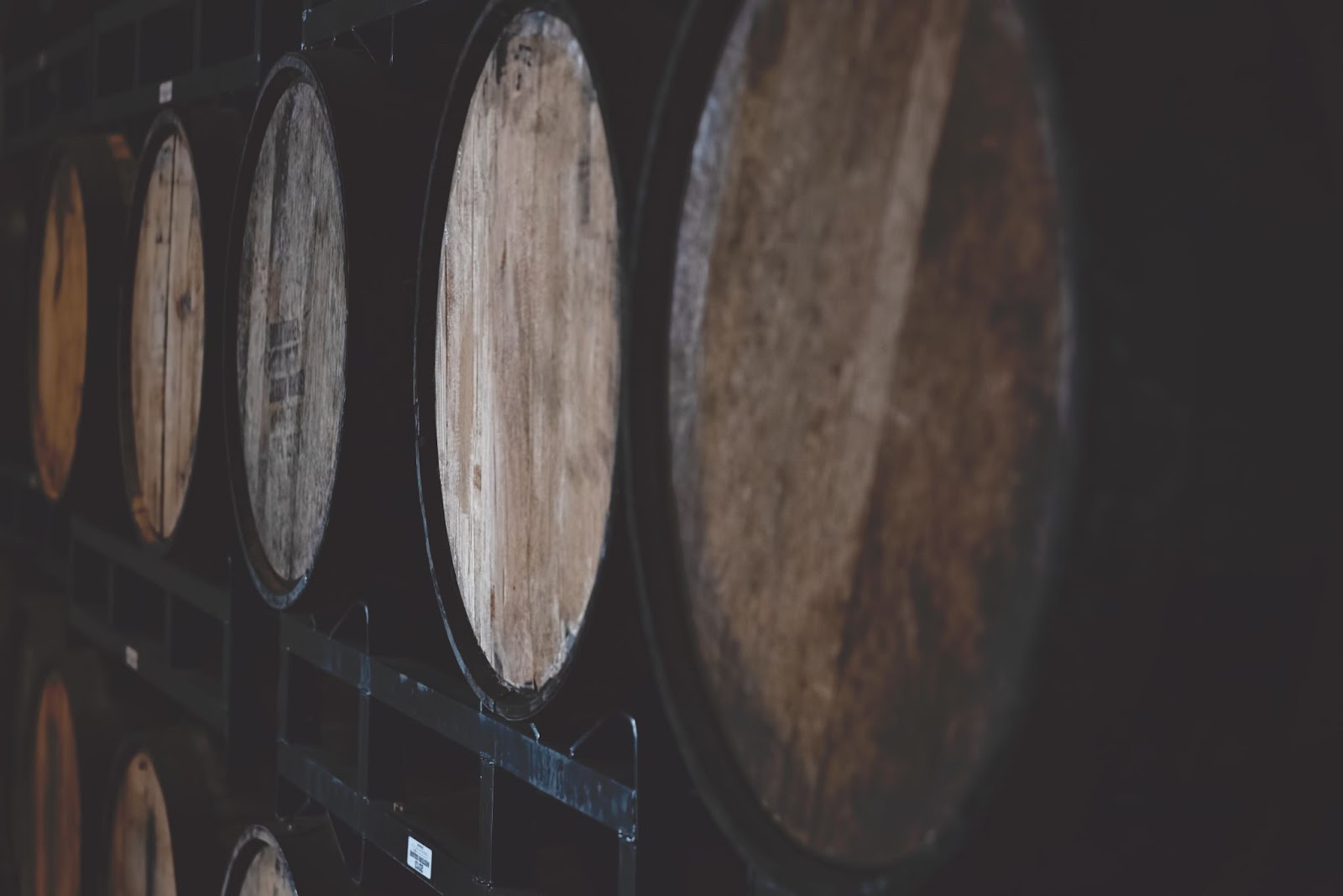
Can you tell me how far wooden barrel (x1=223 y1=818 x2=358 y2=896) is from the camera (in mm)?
2145

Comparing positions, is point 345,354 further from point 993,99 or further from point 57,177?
point 57,177

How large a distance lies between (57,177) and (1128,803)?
3.71 metres

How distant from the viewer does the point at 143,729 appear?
9.87 feet

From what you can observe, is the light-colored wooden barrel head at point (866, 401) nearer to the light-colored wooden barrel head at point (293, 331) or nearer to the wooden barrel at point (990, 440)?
the wooden barrel at point (990, 440)

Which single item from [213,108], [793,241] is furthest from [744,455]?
[213,108]

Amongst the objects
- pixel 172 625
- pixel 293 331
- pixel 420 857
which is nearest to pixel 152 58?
pixel 172 625

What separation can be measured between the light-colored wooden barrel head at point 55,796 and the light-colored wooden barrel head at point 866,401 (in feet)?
9.40

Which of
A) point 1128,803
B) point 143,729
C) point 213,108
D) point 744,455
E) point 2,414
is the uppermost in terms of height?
point 213,108

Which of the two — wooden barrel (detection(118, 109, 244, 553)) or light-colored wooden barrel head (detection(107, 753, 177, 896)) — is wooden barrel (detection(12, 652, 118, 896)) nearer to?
light-colored wooden barrel head (detection(107, 753, 177, 896))

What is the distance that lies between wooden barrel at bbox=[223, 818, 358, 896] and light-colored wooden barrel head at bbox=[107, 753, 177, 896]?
386 millimetres

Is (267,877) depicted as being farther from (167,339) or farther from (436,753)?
(167,339)

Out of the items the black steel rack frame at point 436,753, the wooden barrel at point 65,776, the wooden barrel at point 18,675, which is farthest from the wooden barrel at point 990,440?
the wooden barrel at point 18,675

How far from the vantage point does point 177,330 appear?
9.43 ft

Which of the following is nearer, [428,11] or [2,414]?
[428,11]
